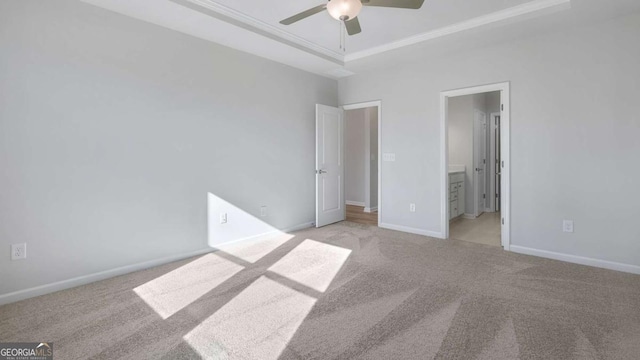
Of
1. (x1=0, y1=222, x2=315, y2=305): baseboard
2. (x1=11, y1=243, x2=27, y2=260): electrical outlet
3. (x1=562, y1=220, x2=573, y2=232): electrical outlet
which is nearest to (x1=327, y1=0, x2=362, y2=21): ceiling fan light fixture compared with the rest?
(x1=0, y1=222, x2=315, y2=305): baseboard

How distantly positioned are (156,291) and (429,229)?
11.3 ft

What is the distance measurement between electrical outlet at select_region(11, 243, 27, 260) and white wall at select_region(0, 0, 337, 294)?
1.4 inches

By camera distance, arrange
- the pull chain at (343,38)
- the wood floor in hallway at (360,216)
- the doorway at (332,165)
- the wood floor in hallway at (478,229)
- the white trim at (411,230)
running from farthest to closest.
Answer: the wood floor in hallway at (360,216) < the doorway at (332,165) < the white trim at (411,230) < the wood floor in hallway at (478,229) < the pull chain at (343,38)

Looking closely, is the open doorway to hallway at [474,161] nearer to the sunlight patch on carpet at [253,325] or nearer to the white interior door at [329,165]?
the white interior door at [329,165]

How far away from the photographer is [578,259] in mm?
3227

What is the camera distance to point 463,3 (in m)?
2.88

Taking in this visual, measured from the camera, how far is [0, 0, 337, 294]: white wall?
2412 millimetres

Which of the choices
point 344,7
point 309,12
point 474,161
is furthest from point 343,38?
point 474,161

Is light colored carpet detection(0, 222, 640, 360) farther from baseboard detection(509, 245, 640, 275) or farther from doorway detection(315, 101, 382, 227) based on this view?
doorway detection(315, 101, 382, 227)

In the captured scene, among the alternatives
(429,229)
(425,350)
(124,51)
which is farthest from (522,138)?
(124,51)

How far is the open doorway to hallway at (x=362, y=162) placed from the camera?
6.56 m

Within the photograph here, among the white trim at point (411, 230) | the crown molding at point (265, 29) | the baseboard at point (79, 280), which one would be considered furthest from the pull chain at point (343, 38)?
the baseboard at point (79, 280)

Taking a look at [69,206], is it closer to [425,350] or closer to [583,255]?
[425,350]

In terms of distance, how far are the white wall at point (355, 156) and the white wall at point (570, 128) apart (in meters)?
2.86
